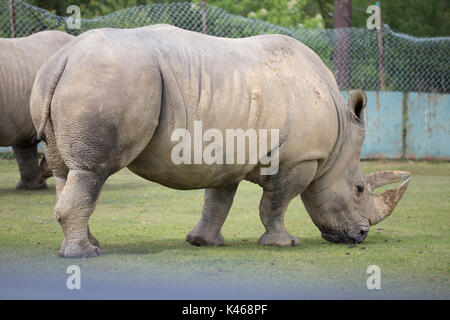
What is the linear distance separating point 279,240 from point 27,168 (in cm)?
486

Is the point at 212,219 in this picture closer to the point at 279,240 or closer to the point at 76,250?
Result: the point at 279,240

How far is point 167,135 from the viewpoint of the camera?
5.52m

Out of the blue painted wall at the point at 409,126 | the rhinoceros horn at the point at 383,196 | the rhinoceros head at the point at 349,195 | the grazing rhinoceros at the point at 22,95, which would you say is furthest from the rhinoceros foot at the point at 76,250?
the blue painted wall at the point at 409,126

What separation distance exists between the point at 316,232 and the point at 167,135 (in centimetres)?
247

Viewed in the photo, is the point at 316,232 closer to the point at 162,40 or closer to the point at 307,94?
the point at 307,94

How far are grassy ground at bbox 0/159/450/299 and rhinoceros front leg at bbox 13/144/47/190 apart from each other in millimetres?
262

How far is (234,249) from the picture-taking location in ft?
20.4

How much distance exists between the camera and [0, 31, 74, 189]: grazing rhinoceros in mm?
9453

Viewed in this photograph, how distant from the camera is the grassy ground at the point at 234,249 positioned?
16.5 feet

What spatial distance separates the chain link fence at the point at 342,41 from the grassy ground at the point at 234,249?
4.02 metres

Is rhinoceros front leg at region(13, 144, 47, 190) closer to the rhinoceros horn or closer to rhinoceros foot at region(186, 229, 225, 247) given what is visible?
rhinoceros foot at region(186, 229, 225, 247)

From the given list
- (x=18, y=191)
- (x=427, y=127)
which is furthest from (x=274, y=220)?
(x=427, y=127)

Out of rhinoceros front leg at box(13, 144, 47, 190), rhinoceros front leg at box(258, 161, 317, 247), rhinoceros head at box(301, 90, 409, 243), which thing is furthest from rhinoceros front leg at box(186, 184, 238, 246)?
rhinoceros front leg at box(13, 144, 47, 190)

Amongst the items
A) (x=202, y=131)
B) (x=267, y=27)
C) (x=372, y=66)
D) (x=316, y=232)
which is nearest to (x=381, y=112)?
(x=372, y=66)
